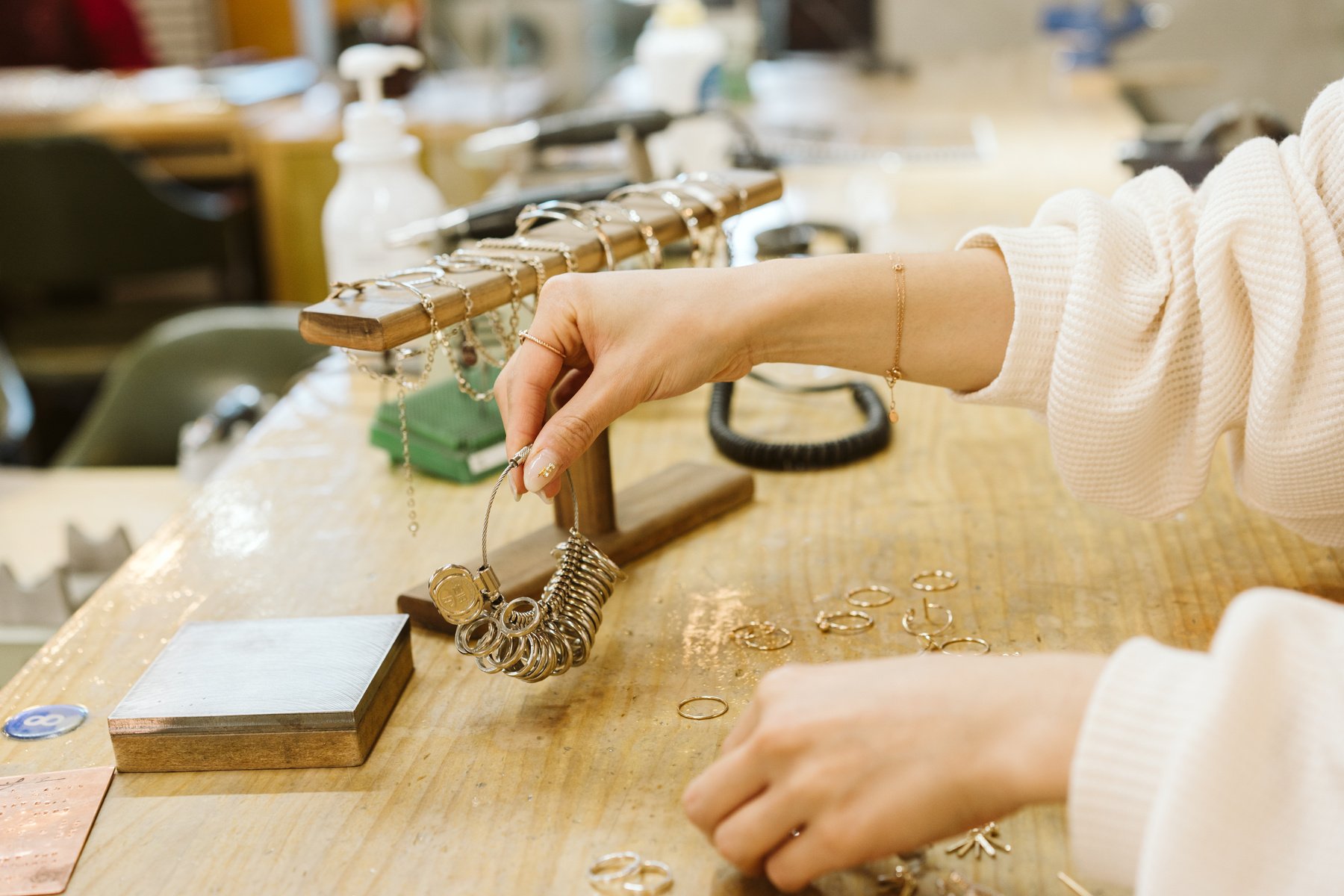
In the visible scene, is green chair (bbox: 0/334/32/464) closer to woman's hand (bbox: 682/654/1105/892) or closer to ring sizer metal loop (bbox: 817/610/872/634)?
ring sizer metal loop (bbox: 817/610/872/634)

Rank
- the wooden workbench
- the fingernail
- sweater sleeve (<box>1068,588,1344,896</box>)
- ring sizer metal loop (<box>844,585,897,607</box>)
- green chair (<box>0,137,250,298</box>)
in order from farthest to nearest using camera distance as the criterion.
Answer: green chair (<box>0,137,250,298</box>), ring sizer metal loop (<box>844,585,897,607</box>), the fingernail, the wooden workbench, sweater sleeve (<box>1068,588,1344,896</box>)

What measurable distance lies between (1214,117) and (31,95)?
10.3 ft

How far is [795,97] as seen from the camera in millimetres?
2965

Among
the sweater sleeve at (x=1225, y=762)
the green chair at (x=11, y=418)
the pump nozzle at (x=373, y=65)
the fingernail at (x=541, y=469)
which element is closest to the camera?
the sweater sleeve at (x=1225, y=762)

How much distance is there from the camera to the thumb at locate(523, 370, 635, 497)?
0.69 metres

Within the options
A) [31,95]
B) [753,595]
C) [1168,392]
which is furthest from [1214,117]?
[31,95]

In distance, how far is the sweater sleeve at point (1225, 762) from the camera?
48 cm

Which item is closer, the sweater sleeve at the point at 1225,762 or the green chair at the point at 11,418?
the sweater sleeve at the point at 1225,762

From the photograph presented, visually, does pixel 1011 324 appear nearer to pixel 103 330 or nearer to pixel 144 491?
pixel 144 491

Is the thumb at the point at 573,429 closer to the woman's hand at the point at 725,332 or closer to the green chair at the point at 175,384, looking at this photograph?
the woman's hand at the point at 725,332

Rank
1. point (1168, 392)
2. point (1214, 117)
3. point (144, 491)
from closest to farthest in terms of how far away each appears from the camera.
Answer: point (1168, 392)
point (144, 491)
point (1214, 117)

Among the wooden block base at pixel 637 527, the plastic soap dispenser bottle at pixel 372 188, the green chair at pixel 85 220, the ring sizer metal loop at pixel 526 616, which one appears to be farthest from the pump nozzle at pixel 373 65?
the green chair at pixel 85 220

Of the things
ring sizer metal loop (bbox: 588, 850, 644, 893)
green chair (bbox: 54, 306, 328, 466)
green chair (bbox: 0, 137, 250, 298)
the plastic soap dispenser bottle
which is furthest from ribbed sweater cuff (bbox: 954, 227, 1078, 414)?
green chair (bbox: 0, 137, 250, 298)

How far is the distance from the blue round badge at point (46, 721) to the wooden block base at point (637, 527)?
0.20 meters
